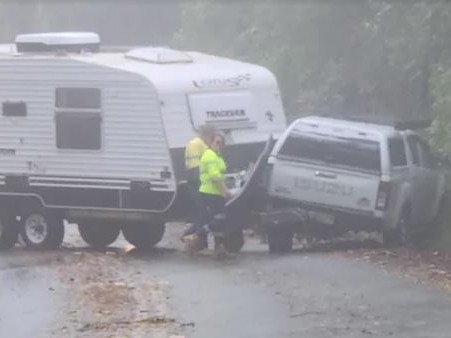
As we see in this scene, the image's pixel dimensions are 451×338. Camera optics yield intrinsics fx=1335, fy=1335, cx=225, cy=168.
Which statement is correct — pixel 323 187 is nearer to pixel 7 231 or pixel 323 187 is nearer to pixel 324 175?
pixel 324 175

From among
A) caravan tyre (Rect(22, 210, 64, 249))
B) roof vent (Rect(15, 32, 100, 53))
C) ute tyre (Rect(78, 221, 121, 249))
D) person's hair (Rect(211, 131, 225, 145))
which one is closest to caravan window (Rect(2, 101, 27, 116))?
roof vent (Rect(15, 32, 100, 53))

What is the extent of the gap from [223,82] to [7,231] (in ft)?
12.6

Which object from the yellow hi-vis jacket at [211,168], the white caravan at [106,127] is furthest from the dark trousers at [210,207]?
the white caravan at [106,127]

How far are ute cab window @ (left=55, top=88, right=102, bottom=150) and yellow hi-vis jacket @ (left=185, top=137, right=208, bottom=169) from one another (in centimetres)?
153

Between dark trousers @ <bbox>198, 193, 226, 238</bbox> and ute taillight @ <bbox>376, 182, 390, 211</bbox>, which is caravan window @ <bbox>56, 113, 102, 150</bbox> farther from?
ute taillight @ <bbox>376, 182, 390, 211</bbox>

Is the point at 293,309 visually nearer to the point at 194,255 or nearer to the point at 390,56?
the point at 194,255

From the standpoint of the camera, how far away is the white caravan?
18.0 metres

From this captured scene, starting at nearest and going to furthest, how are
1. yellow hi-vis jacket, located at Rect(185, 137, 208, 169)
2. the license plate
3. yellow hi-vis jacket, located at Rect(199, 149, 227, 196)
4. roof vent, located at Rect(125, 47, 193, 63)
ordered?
1. yellow hi-vis jacket, located at Rect(199, 149, 227, 196)
2. yellow hi-vis jacket, located at Rect(185, 137, 208, 169)
3. the license plate
4. roof vent, located at Rect(125, 47, 193, 63)

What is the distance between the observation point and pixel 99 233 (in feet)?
64.8

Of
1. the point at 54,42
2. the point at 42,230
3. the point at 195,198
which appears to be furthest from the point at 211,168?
the point at 54,42

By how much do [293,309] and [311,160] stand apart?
584cm

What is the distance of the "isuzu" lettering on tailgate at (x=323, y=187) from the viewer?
1772 centimetres

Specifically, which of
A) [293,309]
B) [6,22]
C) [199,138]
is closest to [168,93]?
[199,138]

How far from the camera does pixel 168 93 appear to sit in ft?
58.7
